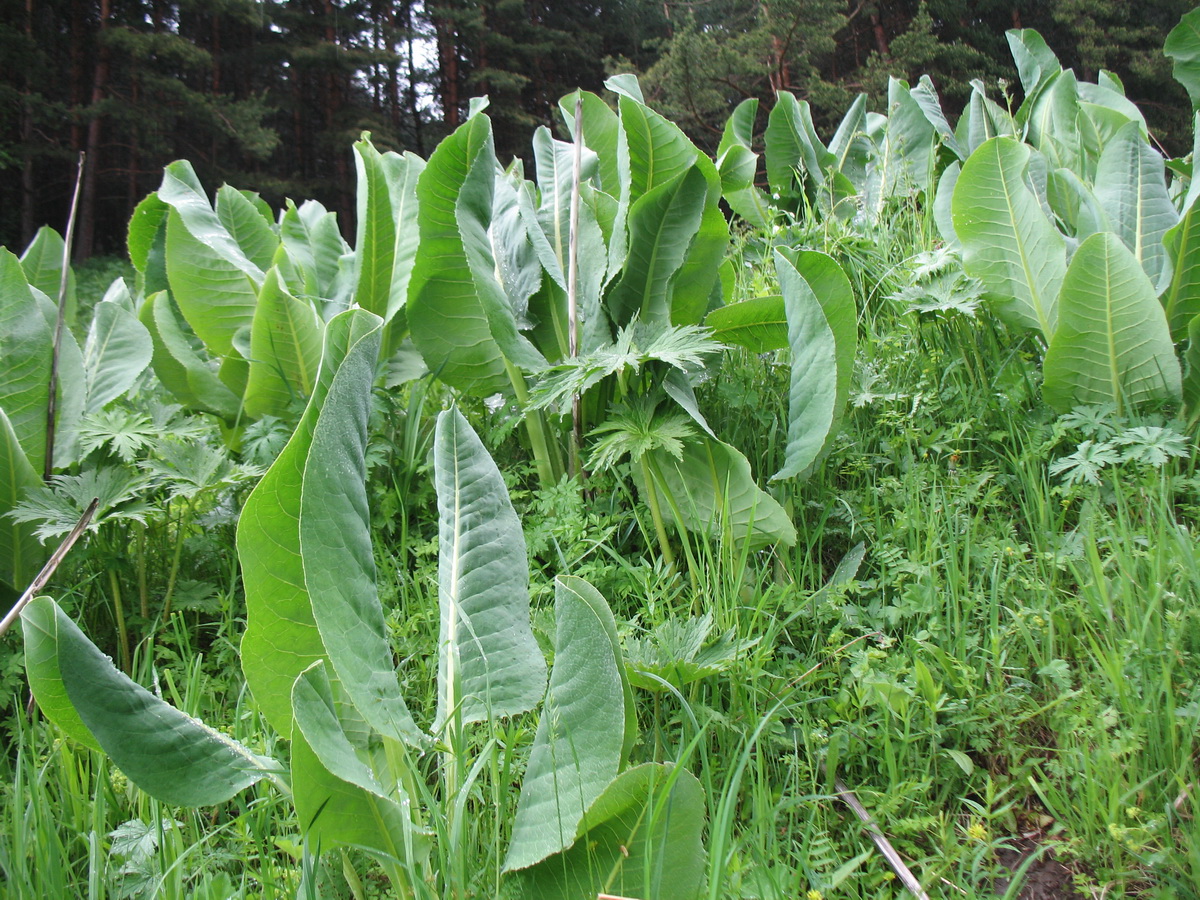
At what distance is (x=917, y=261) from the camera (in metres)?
1.78

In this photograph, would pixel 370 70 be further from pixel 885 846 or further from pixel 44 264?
pixel 885 846

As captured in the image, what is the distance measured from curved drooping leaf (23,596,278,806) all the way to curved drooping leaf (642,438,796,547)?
0.74 meters

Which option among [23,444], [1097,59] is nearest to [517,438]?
[23,444]

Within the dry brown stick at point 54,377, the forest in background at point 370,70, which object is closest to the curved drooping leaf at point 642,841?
the dry brown stick at point 54,377

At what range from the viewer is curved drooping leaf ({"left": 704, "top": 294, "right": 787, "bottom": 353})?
1.43 metres

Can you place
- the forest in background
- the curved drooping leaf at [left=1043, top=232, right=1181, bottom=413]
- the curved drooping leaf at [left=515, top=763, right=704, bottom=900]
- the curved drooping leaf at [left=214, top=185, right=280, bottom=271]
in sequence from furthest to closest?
the forest in background → the curved drooping leaf at [left=214, top=185, right=280, bottom=271] → the curved drooping leaf at [left=1043, top=232, right=1181, bottom=413] → the curved drooping leaf at [left=515, top=763, right=704, bottom=900]

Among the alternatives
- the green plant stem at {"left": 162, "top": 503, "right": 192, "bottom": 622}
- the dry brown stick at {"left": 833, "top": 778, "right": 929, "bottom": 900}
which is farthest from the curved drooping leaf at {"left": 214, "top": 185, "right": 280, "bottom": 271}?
the dry brown stick at {"left": 833, "top": 778, "right": 929, "bottom": 900}

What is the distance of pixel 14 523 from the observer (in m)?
1.26

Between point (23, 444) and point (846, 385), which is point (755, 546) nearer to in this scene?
point (846, 385)

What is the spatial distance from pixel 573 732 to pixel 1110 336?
49.4 inches

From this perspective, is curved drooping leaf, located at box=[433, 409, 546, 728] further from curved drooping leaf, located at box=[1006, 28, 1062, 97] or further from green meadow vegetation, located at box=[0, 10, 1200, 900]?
curved drooping leaf, located at box=[1006, 28, 1062, 97]

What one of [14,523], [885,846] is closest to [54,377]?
[14,523]

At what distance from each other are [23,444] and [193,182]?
91 cm

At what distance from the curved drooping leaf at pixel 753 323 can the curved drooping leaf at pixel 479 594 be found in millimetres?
616
